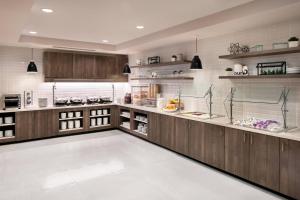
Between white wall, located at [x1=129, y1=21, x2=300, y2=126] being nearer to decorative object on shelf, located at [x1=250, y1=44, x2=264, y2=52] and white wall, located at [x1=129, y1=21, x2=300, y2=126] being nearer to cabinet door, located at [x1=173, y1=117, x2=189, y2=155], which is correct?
decorative object on shelf, located at [x1=250, y1=44, x2=264, y2=52]

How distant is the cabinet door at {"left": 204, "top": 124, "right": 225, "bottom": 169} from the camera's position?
3744 millimetres

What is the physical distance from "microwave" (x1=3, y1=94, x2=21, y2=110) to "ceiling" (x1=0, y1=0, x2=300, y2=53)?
1404mm

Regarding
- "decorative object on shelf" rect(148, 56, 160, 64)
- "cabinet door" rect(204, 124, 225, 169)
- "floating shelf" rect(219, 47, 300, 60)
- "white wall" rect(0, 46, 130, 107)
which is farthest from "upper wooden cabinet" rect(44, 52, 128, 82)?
"floating shelf" rect(219, 47, 300, 60)

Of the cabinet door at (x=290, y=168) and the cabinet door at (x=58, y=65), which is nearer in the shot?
the cabinet door at (x=290, y=168)

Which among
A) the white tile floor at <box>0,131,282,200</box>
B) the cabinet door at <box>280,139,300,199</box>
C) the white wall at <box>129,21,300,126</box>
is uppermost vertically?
the white wall at <box>129,21,300,126</box>

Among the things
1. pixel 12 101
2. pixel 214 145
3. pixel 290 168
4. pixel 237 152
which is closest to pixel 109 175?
pixel 214 145

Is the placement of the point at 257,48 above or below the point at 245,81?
above

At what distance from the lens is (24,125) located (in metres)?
5.65

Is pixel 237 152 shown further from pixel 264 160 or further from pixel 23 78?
pixel 23 78

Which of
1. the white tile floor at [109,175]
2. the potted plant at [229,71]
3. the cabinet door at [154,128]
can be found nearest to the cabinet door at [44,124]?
the white tile floor at [109,175]

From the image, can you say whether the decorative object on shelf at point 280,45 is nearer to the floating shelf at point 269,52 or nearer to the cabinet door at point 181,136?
the floating shelf at point 269,52

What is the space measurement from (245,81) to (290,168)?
1.66 metres

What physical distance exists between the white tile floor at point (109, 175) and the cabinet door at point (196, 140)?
17cm

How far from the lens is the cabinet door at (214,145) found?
12.3ft
